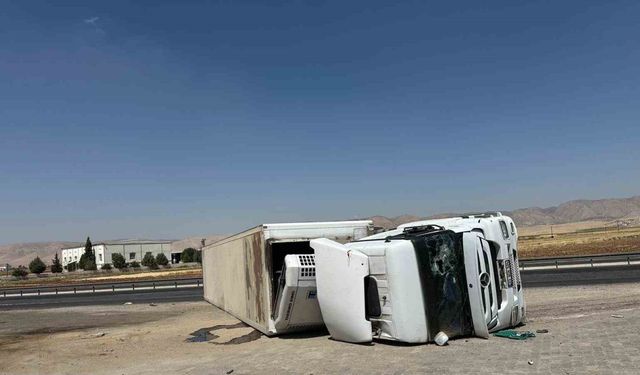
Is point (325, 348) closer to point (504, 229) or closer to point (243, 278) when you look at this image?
point (504, 229)

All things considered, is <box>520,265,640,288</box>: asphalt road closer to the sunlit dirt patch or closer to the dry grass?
the sunlit dirt patch

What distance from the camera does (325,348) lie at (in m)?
9.91

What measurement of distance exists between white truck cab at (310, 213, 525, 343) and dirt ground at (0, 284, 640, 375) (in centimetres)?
32

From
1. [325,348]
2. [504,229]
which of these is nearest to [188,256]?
[325,348]

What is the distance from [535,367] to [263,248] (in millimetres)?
6279

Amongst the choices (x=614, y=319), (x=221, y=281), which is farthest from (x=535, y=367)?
(x=221, y=281)

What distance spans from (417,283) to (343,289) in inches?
53.9

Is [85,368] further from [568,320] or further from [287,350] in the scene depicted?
[568,320]

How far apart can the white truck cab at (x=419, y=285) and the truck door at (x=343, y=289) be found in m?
0.02

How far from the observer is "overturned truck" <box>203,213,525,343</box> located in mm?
9180

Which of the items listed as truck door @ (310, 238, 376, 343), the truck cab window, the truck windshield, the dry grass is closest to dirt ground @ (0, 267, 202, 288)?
the dry grass

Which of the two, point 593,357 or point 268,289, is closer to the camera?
point 593,357

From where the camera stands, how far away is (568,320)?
1135 cm

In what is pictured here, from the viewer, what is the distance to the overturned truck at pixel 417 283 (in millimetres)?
9180
